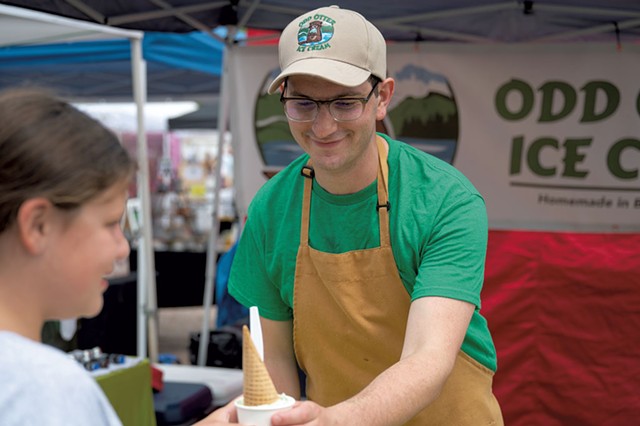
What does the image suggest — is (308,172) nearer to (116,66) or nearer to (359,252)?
(359,252)

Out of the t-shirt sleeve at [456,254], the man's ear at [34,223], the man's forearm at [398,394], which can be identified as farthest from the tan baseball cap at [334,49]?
the man's ear at [34,223]

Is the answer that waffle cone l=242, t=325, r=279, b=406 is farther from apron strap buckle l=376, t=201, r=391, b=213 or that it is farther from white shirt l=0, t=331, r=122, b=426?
apron strap buckle l=376, t=201, r=391, b=213

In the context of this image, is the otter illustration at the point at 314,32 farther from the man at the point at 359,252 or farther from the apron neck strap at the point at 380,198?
the apron neck strap at the point at 380,198

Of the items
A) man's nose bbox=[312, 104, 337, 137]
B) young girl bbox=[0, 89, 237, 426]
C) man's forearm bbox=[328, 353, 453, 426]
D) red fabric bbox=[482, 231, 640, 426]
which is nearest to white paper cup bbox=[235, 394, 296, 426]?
man's forearm bbox=[328, 353, 453, 426]

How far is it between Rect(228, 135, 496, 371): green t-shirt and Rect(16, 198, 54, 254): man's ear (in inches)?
35.0

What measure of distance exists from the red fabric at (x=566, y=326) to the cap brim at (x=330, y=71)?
9.48 ft

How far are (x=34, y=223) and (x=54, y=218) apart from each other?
0.08ft

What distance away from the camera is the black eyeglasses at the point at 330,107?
1.79 metres

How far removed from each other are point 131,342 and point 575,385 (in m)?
3.51

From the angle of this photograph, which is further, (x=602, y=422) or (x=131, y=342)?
(x=131, y=342)

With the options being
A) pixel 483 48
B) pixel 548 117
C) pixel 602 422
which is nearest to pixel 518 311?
pixel 602 422

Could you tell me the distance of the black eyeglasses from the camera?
1794 mm

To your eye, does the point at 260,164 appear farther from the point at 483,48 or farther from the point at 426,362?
the point at 426,362

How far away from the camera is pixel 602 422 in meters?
4.34
